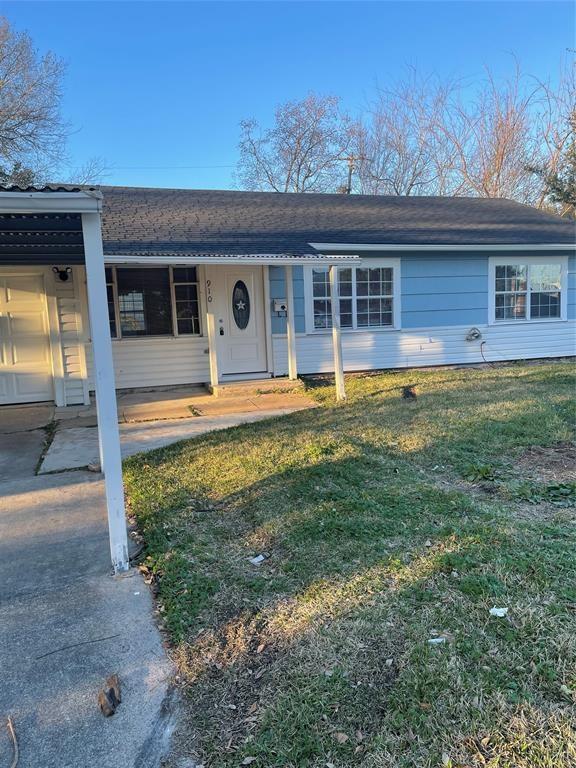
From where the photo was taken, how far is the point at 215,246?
8.77 metres

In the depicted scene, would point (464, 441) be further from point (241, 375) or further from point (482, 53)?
point (482, 53)

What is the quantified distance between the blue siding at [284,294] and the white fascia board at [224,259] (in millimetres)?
1806

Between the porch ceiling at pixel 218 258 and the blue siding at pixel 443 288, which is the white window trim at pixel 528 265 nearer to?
the blue siding at pixel 443 288

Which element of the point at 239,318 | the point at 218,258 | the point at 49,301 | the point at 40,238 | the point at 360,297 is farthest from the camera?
the point at 360,297

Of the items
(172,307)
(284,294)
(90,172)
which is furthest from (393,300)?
(90,172)

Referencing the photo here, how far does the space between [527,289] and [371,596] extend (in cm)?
1091

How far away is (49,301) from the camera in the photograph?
8.62 meters

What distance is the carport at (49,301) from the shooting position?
310 centimetres

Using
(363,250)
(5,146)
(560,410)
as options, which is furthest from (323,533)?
(5,146)

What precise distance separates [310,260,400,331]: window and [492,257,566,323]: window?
2.52 m

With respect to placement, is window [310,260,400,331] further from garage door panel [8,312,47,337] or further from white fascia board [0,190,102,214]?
white fascia board [0,190,102,214]

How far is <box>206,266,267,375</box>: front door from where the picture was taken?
32.7 ft

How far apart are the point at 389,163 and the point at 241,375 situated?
63.8 ft

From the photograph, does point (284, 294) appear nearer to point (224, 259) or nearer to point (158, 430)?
point (224, 259)
